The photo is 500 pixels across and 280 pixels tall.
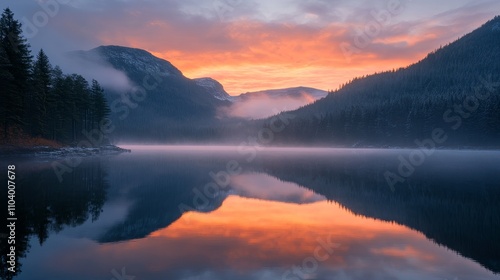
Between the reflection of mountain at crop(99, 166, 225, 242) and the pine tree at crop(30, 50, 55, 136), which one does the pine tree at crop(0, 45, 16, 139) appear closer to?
the pine tree at crop(30, 50, 55, 136)

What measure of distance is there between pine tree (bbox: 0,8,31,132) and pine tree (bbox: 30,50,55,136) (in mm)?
2286

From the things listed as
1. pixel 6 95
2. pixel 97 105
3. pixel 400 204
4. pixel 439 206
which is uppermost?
pixel 97 105

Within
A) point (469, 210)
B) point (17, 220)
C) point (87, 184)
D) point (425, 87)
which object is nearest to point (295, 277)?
point (17, 220)

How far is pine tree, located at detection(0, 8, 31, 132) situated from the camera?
6066cm

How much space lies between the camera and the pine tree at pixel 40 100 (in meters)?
68.3

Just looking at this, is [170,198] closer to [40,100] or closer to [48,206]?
[48,206]

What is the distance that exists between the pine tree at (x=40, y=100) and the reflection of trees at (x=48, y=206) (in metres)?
40.5

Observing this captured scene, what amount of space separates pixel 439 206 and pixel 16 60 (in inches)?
2705

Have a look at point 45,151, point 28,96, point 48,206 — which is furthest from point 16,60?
point 48,206

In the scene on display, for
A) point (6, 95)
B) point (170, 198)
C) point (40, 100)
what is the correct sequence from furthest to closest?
point (40, 100)
point (6, 95)
point (170, 198)

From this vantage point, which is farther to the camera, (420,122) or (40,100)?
(420,122)

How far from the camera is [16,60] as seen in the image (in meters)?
63.0

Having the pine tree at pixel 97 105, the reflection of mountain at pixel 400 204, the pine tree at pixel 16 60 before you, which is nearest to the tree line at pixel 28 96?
the pine tree at pixel 16 60

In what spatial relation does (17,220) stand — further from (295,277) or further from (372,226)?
(372,226)
